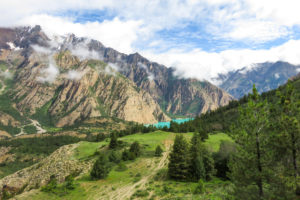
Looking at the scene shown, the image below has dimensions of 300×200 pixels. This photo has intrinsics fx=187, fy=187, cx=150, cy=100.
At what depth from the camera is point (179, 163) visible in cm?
4059

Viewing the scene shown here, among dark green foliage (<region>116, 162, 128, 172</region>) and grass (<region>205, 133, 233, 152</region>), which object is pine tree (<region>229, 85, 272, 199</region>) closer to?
grass (<region>205, 133, 233, 152</region>)

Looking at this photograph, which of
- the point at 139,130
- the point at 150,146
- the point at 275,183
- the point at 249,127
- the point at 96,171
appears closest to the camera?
the point at 275,183

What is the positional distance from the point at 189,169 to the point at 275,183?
Answer: 25.6 m

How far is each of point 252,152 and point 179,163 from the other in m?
25.4

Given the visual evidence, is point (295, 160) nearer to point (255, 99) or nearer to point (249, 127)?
point (249, 127)

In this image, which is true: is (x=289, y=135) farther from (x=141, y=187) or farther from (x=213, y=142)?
(x=213, y=142)

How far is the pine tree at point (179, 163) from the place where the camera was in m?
40.2

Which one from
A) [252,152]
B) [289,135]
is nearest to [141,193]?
[252,152]

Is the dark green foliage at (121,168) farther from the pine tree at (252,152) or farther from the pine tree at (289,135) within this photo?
the pine tree at (289,135)

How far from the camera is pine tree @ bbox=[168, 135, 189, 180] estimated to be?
132ft

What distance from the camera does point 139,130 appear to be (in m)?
124

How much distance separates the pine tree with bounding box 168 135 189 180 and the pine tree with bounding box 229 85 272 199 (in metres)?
23.8

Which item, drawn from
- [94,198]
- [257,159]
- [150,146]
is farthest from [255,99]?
[150,146]

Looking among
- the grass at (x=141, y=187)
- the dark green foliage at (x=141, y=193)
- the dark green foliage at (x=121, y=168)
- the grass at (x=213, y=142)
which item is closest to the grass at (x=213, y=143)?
the grass at (x=213, y=142)
